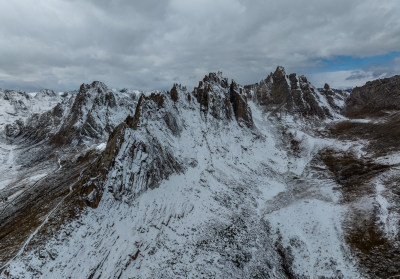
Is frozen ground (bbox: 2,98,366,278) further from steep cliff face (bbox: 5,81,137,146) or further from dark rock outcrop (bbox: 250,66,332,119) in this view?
steep cliff face (bbox: 5,81,137,146)

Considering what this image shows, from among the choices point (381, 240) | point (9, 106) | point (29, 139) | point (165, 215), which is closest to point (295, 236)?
point (381, 240)

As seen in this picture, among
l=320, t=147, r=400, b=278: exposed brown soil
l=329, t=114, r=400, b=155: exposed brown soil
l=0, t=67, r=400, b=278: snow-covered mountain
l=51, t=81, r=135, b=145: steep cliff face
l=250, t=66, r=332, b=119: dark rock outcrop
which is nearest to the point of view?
l=320, t=147, r=400, b=278: exposed brown soil

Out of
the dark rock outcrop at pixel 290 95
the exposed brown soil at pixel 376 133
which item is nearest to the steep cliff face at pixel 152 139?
the exposed brown soil at pixel 376 133

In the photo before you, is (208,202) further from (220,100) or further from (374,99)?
(374,99)

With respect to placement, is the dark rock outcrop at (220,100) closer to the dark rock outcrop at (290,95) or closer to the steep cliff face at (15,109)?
the dark rock outcrop at (290,95)

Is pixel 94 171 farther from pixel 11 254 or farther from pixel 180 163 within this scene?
pixel 180 163

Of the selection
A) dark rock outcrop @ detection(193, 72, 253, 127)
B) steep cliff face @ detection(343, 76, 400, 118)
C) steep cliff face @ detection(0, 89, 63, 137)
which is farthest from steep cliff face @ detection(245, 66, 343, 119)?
steep cliff face @ detection(0, 89, 63, 137)
